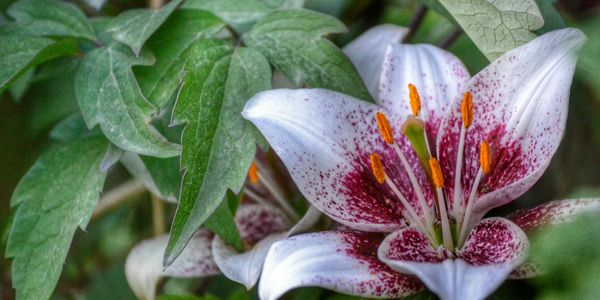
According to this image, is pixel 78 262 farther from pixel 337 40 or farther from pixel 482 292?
pixel 482 292

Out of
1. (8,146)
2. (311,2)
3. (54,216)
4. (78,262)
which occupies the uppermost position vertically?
(311,2)

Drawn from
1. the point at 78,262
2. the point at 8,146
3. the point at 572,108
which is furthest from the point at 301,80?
the point at 78,262

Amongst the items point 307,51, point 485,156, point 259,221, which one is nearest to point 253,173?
point 259,221

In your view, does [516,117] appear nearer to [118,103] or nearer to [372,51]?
[372,51]

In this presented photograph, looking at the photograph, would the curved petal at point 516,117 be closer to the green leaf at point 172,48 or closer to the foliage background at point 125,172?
the foliage background at point 125,172

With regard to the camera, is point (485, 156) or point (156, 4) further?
point (156, 4)

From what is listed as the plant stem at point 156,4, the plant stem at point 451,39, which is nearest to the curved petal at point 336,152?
the plant stem at point 451,39
